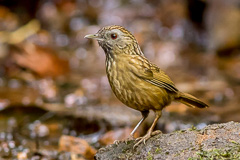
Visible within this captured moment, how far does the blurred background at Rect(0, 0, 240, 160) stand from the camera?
20.5ft

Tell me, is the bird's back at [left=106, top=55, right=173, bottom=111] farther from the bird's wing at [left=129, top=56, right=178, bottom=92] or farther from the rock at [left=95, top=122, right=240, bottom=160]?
the rock at [left=95, top=122, right=240, bottom=160]

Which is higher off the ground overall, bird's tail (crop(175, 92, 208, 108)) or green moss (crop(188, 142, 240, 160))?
bird's tail (crop(175, 92, 208, 108))

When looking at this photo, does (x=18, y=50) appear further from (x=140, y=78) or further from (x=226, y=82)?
(x=140, y=78)

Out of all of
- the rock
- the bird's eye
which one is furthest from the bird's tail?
the bird's eye

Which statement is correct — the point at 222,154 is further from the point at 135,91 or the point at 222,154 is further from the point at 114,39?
the point at 114,39

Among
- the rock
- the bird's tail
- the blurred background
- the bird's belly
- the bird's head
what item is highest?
the blurred background

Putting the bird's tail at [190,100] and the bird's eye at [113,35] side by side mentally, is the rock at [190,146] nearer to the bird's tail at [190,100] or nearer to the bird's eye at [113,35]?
the bird's tail at [190,100]

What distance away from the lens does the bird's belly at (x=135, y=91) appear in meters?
4.11

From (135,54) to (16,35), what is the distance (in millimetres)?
6769

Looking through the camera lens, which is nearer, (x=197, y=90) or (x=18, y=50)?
(x=197, y=90)

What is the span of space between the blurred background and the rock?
1436 millimetres

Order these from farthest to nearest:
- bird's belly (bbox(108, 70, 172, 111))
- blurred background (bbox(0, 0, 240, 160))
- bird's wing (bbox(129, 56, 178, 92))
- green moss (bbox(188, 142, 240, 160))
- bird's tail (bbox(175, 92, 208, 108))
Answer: blurred background (bbox(0, 0, 240, 160))
bird's tail (bbox(175, 92, 208, 108))
bird's wing (bbox(129, 56, 178, 92))
bird's belly (bbox(108, 70, 172, 111))
green moss (bbox(188, 142, 240, 160))

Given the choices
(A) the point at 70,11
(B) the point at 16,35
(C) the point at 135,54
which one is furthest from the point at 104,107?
(A) the point at 70,11

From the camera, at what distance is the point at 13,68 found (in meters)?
9.09
